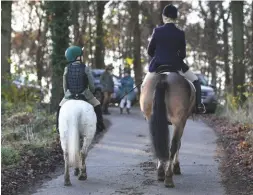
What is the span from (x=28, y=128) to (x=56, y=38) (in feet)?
16.6

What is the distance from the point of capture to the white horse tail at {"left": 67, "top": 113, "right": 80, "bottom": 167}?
25.6 feet

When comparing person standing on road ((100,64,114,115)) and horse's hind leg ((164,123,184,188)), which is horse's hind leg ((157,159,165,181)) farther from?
person standing on road ((100,64,114,115))

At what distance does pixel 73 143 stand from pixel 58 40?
10.0 m

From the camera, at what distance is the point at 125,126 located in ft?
55.2

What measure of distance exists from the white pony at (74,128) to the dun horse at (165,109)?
97 cm

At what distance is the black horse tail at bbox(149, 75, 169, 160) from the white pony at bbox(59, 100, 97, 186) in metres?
1.09

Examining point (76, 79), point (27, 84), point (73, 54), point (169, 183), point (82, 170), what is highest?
point (73, 54)

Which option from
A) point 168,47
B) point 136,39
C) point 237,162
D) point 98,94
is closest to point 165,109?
point 168,47

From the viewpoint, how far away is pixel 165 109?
25.6 ft

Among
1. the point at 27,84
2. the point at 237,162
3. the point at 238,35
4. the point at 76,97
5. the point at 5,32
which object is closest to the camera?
the point at 76,97

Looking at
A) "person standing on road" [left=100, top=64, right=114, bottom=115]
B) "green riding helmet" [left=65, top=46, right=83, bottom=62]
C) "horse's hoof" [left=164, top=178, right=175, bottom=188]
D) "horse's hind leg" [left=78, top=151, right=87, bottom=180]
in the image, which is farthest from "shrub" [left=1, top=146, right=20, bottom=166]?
"person standing on road" [left=100, top=64, right=114, bottom=115]

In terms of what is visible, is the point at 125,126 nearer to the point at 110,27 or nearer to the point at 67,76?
the point at 67,76

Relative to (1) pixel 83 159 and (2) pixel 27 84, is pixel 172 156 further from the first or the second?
(2) pixel 27 84

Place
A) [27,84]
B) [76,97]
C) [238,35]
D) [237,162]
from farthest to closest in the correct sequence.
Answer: [238,35] → [27,84] → [237,162] → [76,97]
